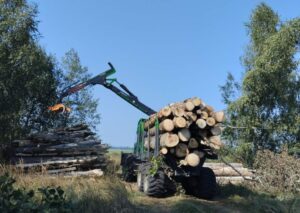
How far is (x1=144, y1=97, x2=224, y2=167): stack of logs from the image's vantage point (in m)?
12.2

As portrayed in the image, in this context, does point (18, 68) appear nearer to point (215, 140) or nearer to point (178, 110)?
point (178, 110)

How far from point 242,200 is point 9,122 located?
31.3 ft

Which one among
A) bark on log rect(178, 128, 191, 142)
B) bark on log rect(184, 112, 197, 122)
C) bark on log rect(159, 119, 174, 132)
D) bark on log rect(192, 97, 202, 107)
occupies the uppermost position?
bark on log rect(192, 97, 202, 107)

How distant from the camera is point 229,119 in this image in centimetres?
2283

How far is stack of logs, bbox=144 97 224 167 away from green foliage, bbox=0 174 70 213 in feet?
16.5

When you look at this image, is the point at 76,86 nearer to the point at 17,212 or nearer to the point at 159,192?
the point at 159,192

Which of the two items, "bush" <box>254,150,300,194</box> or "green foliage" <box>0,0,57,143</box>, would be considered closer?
"bush" <box>254,150,300,194</box>

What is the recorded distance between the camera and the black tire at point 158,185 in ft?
40.8

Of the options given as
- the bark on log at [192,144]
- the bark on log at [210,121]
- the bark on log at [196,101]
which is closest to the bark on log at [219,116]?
the bark on log at [210,121]

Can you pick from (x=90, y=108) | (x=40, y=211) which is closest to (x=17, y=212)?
(x=40, y=211)

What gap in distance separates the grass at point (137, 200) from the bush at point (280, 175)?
0.75 metres

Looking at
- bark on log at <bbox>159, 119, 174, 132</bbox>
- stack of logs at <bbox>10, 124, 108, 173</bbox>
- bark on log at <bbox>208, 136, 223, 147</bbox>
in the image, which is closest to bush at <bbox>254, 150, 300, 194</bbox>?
bark on log at <bbox>208, 136, 223, 147</bbox>

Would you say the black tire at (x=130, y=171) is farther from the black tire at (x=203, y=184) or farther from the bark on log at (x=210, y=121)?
the bark on log at (x=210, y=121)

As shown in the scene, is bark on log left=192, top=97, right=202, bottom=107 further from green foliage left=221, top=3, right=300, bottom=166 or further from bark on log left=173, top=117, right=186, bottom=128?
green foliage left=221, top=3, right=300, bottom=166
